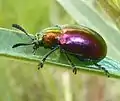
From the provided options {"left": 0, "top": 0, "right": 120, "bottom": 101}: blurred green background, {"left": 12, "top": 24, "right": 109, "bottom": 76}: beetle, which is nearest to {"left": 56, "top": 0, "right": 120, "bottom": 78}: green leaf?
{"left": 12, "top": 24, "right": 109, "bottom": 76}: beetle

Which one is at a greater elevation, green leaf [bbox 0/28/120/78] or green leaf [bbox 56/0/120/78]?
green leaf [bbox 56/0/120/78]

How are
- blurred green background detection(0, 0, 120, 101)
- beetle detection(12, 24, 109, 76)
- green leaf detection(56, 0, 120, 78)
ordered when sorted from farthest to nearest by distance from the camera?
blurred green background detection(0, 0, 120, 101) < green leaf detection(56, 0, 120, 78) < beetle detection(12, 24, 109, 76)

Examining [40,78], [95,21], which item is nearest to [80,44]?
[95,21]

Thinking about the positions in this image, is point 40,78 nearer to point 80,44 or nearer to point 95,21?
point 95,21

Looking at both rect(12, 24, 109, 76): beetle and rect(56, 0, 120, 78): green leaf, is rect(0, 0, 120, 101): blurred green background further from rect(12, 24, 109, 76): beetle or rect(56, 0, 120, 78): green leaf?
rect(12, 24, 109, 76): beetle

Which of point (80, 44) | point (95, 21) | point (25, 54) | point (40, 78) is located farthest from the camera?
point (40, 78)

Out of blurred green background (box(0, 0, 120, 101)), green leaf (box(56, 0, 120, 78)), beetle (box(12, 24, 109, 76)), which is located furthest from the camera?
blurred green background (box(0, 0, 120, 101))

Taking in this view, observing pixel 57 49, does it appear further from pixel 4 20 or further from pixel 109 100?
pixel 4 20

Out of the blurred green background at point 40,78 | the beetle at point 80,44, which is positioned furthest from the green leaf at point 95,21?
the blurred green background at point 40,78

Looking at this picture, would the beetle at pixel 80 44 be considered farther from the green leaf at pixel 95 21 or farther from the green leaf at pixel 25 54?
the green leaf at pixel 95 21
